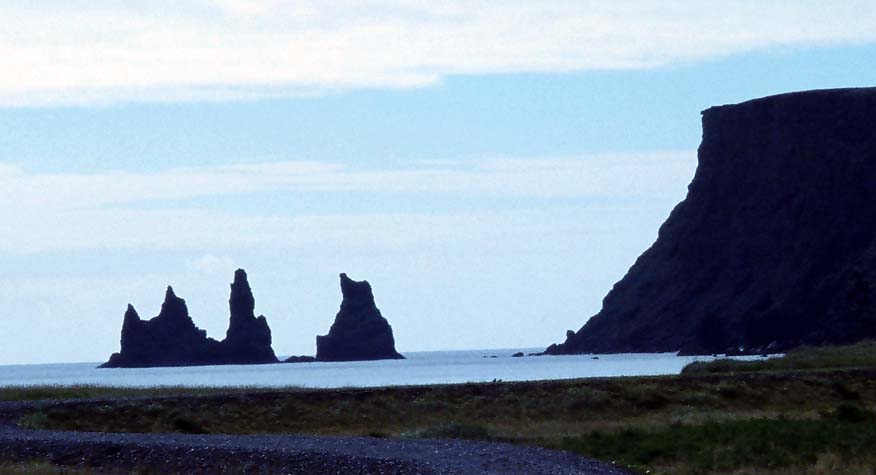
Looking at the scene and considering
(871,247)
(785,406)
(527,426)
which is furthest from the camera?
(871,247)

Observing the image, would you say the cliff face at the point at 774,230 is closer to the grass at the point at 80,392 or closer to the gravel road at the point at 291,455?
the grass at the point at 80,392

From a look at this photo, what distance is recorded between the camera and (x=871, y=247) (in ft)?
559

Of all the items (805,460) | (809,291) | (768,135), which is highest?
(768,135)

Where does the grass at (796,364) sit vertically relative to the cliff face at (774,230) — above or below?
below

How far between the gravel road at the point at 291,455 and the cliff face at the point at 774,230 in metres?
138

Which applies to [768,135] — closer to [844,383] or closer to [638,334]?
[638,334]

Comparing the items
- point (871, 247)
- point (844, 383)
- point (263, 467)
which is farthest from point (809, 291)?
point (263, 467)

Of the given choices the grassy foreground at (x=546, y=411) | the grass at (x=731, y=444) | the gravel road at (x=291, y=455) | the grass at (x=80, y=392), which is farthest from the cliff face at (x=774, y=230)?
the gravel road at (x=291, y=455)

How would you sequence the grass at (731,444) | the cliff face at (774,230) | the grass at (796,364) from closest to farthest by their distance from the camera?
the grass at (731,444) → the grass at (796,364) → the cliff face at (774,230)

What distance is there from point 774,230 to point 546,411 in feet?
485

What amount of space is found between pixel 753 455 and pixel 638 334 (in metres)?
171

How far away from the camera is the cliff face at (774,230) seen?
174000 millimetres

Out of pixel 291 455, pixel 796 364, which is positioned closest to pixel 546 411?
pixel 291 455

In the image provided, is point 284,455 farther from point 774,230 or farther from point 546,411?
point 774,230
